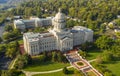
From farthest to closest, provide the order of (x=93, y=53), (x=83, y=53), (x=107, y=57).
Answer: (x=93, y=53), (x=83, y=53), (x=107, y=57)

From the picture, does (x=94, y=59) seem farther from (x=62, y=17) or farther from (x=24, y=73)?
(x=24, y=73)

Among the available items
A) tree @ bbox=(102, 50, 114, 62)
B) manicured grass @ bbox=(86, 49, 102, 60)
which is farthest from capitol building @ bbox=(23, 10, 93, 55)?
tree @ bbox=(102, 50, 114, 62)

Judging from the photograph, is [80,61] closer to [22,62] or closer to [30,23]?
[22,62]

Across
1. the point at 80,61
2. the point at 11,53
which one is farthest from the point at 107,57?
the point at 11,53

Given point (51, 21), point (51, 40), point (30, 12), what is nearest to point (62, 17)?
point (51, 40)

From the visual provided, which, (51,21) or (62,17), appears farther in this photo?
(51,21)

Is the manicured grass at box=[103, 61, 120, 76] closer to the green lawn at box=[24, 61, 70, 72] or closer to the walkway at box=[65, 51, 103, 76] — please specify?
the walkway at box=[65, 51, 103, 76]

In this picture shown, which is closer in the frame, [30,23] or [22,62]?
[22,62]
